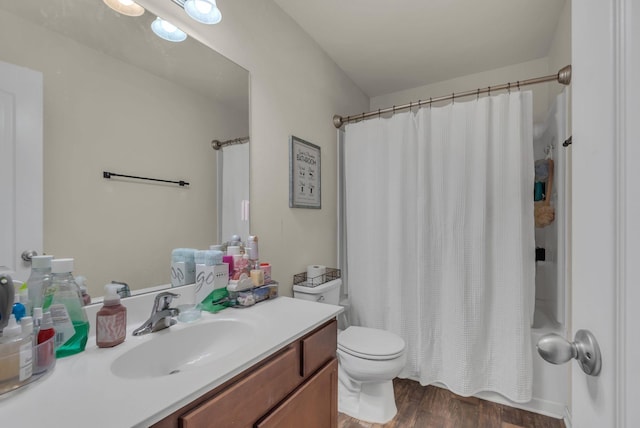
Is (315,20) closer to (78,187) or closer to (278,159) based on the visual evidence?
(278,159)

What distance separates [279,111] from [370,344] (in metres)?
Result: 1.47

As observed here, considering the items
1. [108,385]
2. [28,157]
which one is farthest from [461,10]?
[108,385]

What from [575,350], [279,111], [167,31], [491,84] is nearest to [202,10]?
[167,31]

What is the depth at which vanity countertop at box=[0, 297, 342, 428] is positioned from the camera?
1.78 feet

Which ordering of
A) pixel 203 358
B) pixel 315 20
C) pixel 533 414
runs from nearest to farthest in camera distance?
1. pixel 203 358
2. pixel 533 414
3. pixel 315 20

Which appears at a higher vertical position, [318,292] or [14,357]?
[14,357]

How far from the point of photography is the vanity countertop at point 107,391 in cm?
54

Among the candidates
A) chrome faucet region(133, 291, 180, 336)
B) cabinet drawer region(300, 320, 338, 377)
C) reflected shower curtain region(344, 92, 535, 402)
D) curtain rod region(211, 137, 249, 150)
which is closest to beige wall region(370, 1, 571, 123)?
reflected shower curtain region(344, 92, 535, 402)

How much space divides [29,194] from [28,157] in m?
0.10

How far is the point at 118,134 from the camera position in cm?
101

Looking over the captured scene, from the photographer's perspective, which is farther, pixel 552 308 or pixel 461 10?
pixel 552 308

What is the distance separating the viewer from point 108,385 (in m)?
0.65

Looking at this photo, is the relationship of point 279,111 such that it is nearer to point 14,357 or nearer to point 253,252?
point 253,252

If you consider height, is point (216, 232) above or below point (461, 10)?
below
